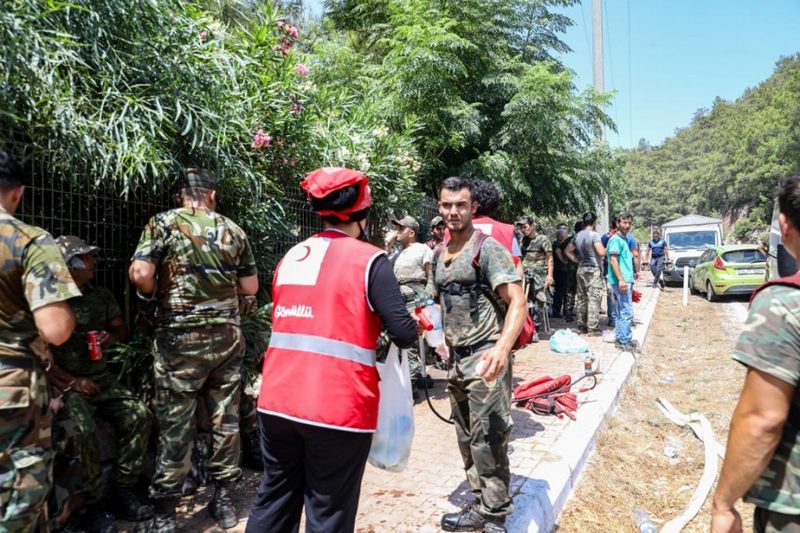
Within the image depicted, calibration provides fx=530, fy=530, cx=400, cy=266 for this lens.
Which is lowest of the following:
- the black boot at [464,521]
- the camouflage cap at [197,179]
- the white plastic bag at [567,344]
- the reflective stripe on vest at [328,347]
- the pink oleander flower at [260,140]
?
the white plastic bag at [567,344]

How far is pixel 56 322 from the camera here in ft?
7.01

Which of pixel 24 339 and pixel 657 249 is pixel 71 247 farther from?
pixel 657 249

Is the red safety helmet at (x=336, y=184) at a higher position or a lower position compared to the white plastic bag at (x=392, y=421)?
higher

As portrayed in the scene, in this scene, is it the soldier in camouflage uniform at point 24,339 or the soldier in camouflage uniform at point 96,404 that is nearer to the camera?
the soldier in camouflage uniform at point 24,339

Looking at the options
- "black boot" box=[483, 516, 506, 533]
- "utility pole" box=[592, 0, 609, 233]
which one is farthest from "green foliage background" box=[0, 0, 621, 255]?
"utility pole" box=[592, 0, 609, 233]

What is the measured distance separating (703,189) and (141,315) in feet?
200

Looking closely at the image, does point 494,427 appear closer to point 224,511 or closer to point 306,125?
point 224,511

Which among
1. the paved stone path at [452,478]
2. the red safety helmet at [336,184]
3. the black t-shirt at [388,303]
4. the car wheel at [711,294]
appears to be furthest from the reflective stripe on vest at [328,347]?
the car wheel at [711,294]

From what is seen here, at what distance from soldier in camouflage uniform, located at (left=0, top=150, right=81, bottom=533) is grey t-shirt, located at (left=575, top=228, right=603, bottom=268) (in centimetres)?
806

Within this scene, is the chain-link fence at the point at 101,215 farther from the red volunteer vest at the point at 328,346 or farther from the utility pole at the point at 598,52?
the utility pole at the point at 598,52

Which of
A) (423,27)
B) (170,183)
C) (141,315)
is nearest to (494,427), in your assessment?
(141,315)

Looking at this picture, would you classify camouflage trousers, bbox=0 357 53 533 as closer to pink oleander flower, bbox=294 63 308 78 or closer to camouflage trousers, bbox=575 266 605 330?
pink oleander flower, bbox=294 63 308 78

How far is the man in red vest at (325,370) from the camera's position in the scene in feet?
6.80

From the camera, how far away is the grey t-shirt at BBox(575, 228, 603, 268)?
29.0 ft
